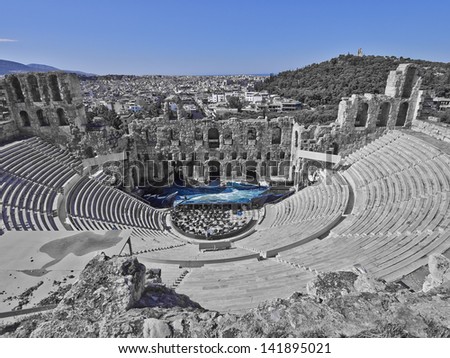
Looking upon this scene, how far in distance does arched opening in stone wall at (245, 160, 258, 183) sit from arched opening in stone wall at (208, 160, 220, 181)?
10.2 ft

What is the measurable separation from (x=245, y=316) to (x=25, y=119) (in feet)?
82.9

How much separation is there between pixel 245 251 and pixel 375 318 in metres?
10.8

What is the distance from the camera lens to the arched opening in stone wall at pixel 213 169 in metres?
28.3

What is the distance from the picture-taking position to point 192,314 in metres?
5.41

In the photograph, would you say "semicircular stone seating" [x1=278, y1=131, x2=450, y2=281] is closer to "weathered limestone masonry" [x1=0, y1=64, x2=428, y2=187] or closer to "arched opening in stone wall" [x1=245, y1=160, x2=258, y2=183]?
"weathered limestone masonry" [x1=0, y1=64, x2=428, y2=187]

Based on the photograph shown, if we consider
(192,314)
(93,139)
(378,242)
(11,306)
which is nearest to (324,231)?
(378,242)

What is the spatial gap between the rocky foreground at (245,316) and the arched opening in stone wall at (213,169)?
22.2 meters

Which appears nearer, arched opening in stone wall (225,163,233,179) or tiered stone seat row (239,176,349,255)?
tiered stone seat row (239,176,349,255)

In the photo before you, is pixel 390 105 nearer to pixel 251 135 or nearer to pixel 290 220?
pixel 251 135

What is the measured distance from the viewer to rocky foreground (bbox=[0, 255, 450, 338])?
15.5 ft

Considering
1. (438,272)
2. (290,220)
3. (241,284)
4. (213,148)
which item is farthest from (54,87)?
(438,272)

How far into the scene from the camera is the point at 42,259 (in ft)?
31.4

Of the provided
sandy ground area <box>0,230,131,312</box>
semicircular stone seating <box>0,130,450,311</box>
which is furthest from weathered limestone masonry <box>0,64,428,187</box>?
sandy ground area <box>0,230,131,312</box>

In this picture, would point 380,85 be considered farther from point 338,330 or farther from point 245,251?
point 338,330
